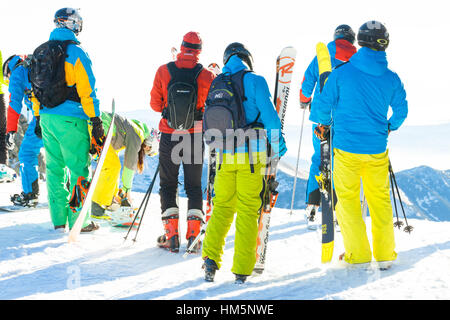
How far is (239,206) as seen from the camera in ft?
12.4

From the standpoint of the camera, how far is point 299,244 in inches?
211

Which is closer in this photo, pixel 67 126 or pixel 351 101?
pixel 351 101

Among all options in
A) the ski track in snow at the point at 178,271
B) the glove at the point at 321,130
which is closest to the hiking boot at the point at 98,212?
the ski track in snow at the point at 178,271

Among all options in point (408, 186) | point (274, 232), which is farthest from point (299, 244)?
point (408, 186)

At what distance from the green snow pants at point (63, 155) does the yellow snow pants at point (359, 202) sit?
2951mm

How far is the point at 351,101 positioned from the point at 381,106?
29 centimetres

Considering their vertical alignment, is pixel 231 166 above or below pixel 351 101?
below

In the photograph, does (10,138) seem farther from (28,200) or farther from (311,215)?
(311,215)

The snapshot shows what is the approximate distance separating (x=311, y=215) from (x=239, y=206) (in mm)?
2837

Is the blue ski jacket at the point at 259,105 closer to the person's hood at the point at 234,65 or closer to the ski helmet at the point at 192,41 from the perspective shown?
the person's hood at the point at 234,65

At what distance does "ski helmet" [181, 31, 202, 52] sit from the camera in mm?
4696

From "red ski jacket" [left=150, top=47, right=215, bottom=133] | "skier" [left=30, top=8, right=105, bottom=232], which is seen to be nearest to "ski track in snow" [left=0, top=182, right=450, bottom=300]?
"skier" [left=30, top=8, right=105, bottom=232]

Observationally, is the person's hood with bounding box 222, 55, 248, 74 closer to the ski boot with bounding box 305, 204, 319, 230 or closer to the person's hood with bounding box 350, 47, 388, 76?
the person's hood with bounding box 350, 47, 388, 76
